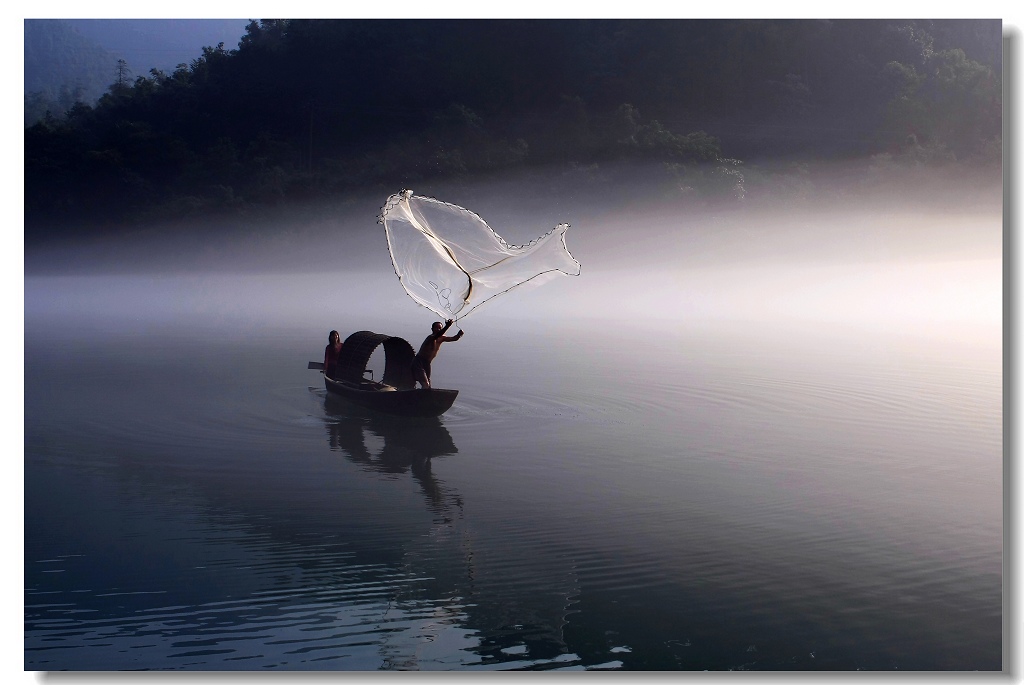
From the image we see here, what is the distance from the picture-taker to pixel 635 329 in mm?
25641

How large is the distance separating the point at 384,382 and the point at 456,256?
3745 millimetres

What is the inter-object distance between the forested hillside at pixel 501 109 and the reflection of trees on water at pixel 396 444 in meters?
3.82

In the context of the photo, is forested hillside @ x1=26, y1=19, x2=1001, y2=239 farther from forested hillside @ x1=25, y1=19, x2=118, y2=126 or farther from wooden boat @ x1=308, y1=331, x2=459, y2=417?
wooden boat @ x1=308, y1=331, x2=459, y2=417

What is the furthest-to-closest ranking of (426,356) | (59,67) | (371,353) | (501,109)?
(501,109)
(371,353)
(426,356)
(59,67)

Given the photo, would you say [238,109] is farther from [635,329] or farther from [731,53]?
[635,329]

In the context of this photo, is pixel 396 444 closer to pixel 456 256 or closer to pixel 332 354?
pixel 456 256

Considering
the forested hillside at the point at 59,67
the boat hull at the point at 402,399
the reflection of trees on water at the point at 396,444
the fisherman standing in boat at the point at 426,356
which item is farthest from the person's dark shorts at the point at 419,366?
→ the forested hillside at the point at 59,67

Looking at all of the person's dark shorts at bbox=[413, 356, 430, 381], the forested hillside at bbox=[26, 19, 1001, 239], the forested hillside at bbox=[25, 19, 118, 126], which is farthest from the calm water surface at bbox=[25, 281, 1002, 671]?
Answer: the forested hillside at bbox=[25, 19, 118, 126]

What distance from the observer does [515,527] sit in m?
6.66

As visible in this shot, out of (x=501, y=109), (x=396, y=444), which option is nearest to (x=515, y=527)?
(x=396, y=444)

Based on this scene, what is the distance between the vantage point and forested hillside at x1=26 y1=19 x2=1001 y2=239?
391 inches

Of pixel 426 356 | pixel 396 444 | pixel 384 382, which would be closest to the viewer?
pixel 396 444
